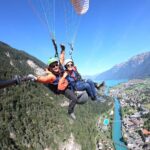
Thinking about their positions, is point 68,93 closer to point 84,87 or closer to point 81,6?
point 84,87

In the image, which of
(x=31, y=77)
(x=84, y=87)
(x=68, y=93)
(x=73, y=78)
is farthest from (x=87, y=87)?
(x=31, y=77)

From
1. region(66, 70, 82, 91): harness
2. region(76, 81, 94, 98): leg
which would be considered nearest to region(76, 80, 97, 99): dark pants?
region(76, 81, 94, 98): leg

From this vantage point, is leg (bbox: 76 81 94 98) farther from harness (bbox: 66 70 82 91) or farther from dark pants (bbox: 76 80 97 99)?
harness (bbox: 66 70 82 91)

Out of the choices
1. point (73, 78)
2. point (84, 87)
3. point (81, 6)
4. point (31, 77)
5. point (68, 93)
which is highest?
point (81, 6)

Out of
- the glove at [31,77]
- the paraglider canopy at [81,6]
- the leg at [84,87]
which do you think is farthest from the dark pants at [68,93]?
the paraglider canopy at [81,6]

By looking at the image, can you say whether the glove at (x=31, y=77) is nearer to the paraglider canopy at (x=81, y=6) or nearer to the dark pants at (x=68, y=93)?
the dark pants at (x=68, y=93)

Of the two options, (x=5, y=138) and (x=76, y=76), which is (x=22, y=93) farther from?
(x=76, y=76)

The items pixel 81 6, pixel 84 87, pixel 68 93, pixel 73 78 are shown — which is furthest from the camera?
pixel 81 6

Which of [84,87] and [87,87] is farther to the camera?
→ [87,87]

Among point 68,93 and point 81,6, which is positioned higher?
point 81,6
